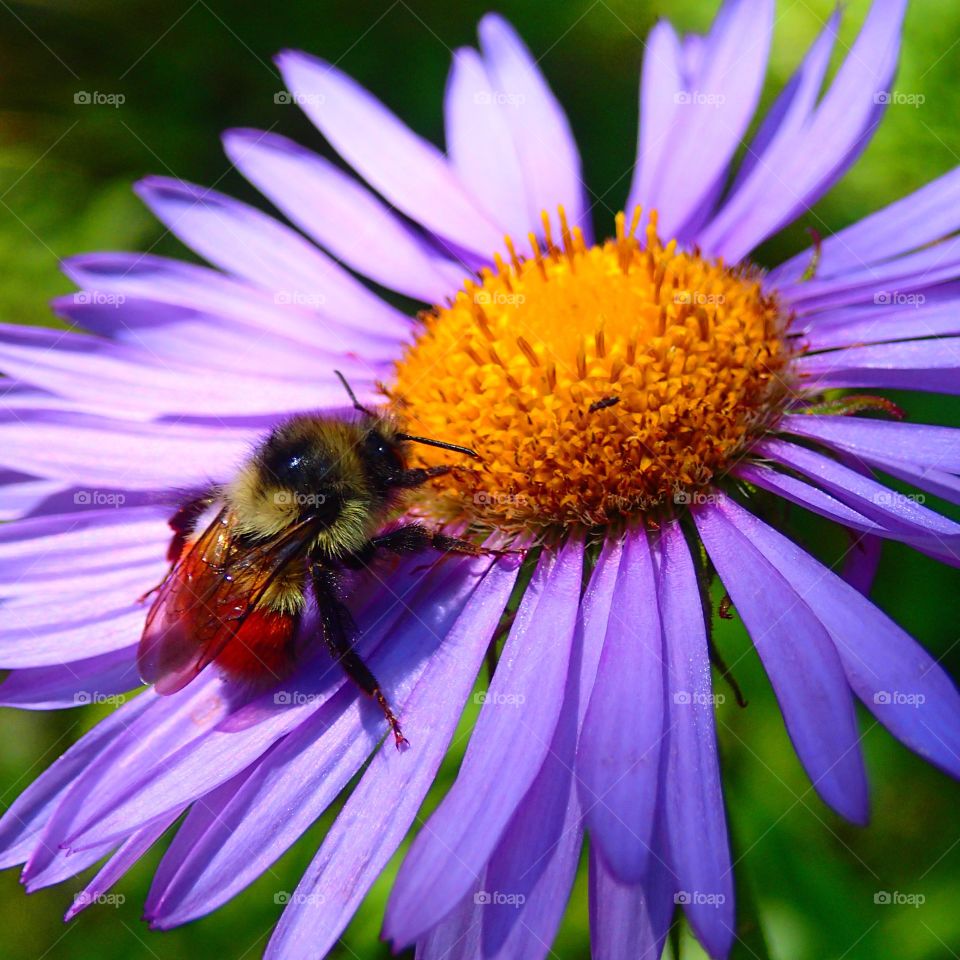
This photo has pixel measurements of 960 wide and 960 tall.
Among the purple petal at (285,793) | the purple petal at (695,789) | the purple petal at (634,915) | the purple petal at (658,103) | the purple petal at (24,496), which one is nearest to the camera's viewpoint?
the purple petal at (695,789)

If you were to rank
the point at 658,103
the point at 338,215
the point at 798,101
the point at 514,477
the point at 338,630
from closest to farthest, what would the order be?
the point at 338,630 → the point at 514,477 → the point at 798,101 → the point at 658,103 → the point at 338,215

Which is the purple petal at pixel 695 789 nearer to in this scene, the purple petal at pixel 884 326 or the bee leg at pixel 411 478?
the bee leg at pixel 411 478

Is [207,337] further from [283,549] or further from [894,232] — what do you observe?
[894,232]

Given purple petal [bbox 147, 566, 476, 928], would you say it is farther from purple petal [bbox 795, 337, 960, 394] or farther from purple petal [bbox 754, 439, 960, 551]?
purple petal [bbox 795, 337, 960, 394]

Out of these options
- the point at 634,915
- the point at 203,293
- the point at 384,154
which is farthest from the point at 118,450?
the point at 634,915

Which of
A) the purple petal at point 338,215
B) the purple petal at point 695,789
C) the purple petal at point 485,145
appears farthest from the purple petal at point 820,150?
the purple petal at point 695,789

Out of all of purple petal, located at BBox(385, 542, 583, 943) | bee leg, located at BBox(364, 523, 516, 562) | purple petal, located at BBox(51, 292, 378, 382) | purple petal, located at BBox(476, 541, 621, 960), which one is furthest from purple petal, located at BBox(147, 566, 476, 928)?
purple petal, located at BBox(51, 292, 378, 382)

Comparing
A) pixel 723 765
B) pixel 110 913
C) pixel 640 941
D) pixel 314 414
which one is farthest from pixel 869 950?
pixel 110 913
